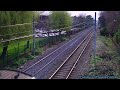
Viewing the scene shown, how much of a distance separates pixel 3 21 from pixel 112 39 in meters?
3.89

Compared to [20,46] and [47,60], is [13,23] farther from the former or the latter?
[47,60]

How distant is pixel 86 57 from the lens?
933 centimetres

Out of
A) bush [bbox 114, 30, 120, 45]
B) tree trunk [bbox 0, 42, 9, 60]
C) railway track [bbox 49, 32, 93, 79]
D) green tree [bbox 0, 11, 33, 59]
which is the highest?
green tree [bbox 0, 11, 33, 59]

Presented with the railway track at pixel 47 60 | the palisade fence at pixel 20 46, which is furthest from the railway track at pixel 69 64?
the palisade fence at pixel 20 46

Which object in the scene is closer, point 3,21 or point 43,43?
point 3,21

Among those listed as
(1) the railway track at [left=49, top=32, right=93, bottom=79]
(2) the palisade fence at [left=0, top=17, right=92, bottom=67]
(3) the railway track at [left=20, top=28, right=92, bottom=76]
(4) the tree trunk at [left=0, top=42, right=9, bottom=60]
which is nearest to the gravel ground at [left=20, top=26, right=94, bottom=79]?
(3) the railway track at [left=20, top=28, right=92, bottom=76]

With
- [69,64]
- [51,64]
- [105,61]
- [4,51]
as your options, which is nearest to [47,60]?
[51,64]

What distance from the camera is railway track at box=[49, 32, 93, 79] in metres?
7.10

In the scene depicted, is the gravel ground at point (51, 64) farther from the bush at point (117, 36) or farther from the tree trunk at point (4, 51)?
the bush at point (117, 36)

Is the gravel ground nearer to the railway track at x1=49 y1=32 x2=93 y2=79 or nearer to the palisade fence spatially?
the railway track at x1=49 y1=32 x2=93 y2=79

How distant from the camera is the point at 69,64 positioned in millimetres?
8469

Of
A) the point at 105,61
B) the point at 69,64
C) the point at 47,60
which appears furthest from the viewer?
the point at 47,60
